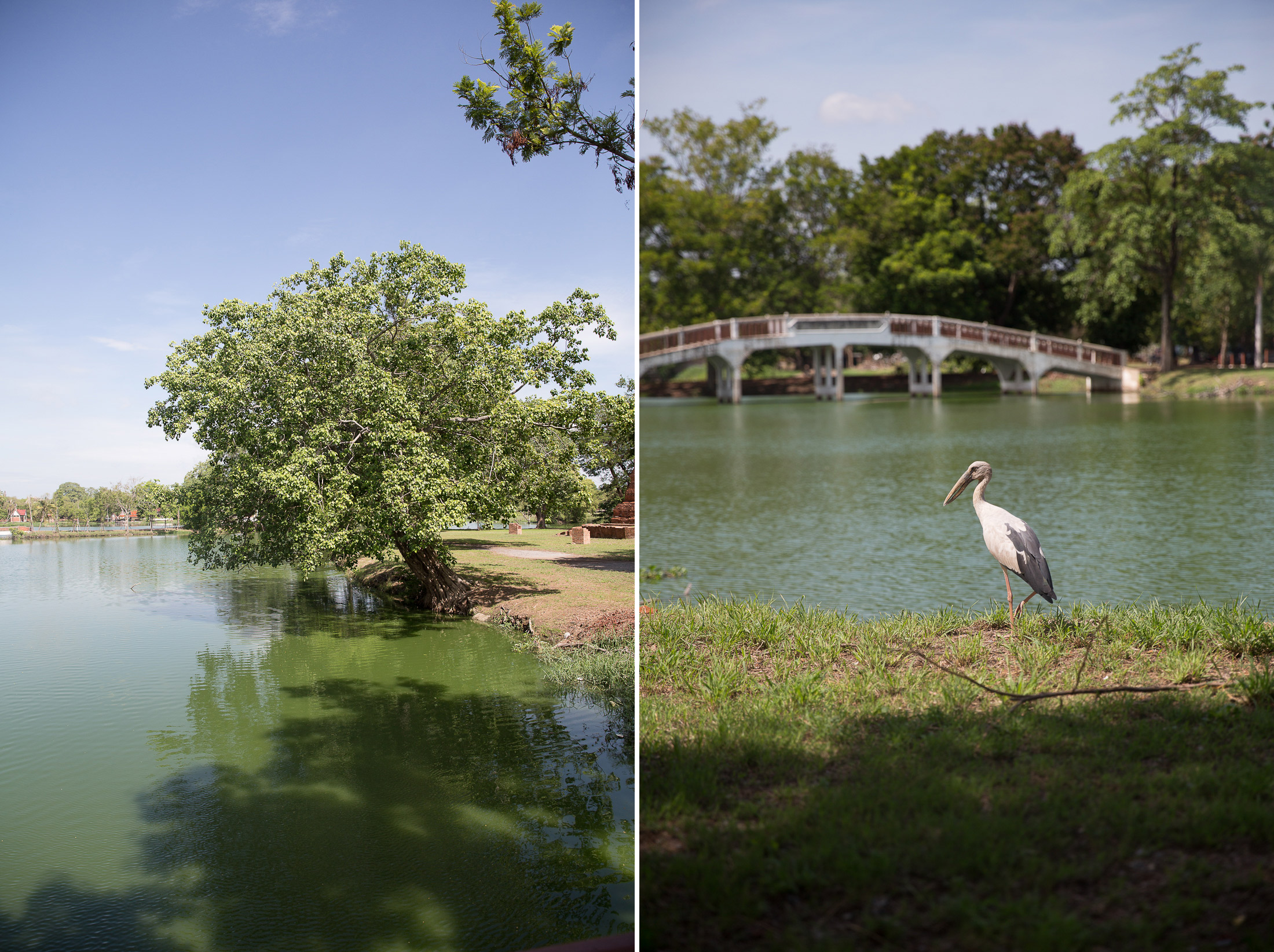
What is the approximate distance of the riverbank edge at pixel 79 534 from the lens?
23.5 ft

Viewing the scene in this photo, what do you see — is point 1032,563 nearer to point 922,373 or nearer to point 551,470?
point 551,470

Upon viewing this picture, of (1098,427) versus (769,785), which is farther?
(1098,427)

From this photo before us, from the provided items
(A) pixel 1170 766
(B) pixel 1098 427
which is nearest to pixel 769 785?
(A) pixel 1170 766

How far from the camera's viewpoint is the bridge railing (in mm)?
10844

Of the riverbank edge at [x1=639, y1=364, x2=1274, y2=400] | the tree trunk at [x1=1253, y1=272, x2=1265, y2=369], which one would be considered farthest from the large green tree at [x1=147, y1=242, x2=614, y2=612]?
the tree trunk at [x1=1253, y1=272, x2=1265, y2=369]

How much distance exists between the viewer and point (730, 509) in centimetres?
720

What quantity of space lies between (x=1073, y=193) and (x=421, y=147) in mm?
14019

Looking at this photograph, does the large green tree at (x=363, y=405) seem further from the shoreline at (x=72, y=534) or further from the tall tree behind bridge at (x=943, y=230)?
the tall tree behind bridge at (x=943, y=230)

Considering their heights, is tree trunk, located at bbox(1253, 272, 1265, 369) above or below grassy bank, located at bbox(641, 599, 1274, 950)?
above

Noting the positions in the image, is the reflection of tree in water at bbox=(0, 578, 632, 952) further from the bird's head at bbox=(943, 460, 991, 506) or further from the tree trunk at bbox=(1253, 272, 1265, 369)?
the tree trunk at bbox=(1253, 272, 1265, 369)

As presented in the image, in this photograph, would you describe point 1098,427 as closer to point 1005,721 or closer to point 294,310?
point 294,310

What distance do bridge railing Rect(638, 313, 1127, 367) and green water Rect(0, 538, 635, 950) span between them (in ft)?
14.4

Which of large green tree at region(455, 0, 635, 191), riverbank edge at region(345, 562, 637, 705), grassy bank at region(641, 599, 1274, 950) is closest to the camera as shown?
grassy bank at region(641, 599, 1274, 950)

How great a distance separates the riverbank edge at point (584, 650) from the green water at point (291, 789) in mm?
191
